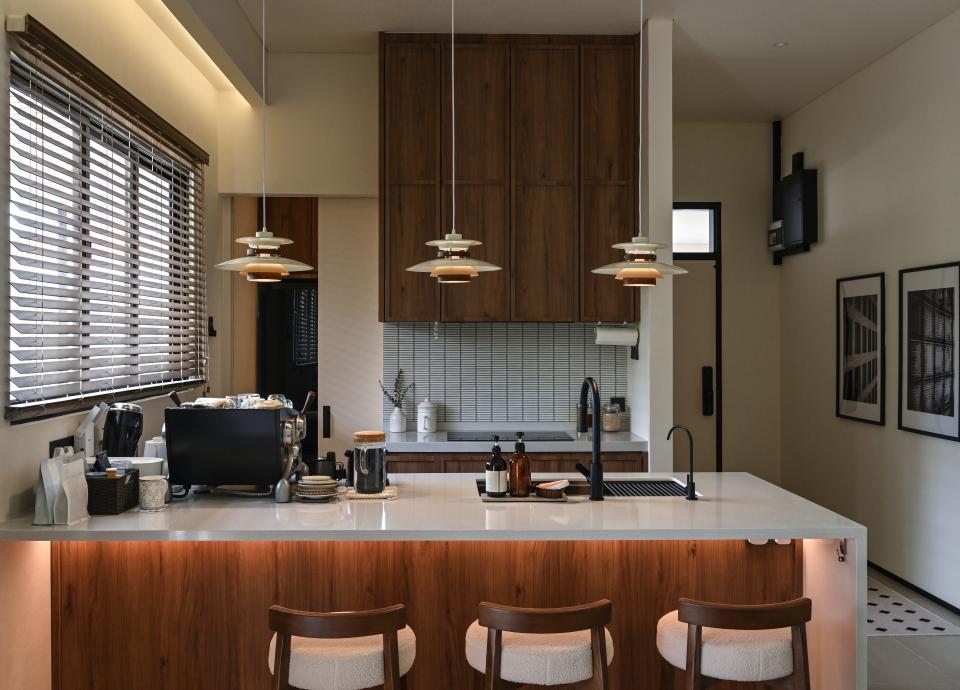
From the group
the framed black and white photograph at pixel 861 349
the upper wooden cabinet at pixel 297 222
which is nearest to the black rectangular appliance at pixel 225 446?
the upper wooden cabinet at pixel 297 222

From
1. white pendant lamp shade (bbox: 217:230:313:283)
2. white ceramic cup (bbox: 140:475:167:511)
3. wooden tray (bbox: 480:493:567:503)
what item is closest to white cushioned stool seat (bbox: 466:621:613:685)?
wooden tray (bbox: 480:493:567:503)

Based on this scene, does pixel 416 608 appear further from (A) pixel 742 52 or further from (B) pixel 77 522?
(A) pixel 742 52

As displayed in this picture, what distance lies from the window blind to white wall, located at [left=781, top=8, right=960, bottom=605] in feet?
13.8

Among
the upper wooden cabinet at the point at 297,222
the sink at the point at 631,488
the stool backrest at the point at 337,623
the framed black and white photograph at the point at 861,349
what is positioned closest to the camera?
the stool backrest at the point at 337,623

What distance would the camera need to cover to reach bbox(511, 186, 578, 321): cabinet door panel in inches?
195

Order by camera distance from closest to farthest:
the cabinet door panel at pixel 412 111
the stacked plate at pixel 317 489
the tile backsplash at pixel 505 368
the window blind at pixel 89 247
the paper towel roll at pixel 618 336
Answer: the window blind at pixel 89 247 < the stacked plate at pixel 317 489 < the cabinet door panel at pixel 412 111 < the paper towel roll at pixel 618 336 < the tile backsplash at pixel 505 368

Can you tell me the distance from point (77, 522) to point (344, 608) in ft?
3.06

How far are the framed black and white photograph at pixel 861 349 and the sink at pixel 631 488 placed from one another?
2.42m

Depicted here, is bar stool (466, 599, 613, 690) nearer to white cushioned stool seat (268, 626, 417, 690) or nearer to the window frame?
white cushioned stool seat (268, 626, 417, 690)

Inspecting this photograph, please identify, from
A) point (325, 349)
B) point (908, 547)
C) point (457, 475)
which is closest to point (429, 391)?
point (325, 349)

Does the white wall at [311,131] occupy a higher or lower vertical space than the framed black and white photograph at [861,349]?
higher

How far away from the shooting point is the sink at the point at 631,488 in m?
3.28

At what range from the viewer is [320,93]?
5.32 metres

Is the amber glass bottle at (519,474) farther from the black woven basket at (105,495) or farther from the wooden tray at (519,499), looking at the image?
the black woven basket at (105,495)
